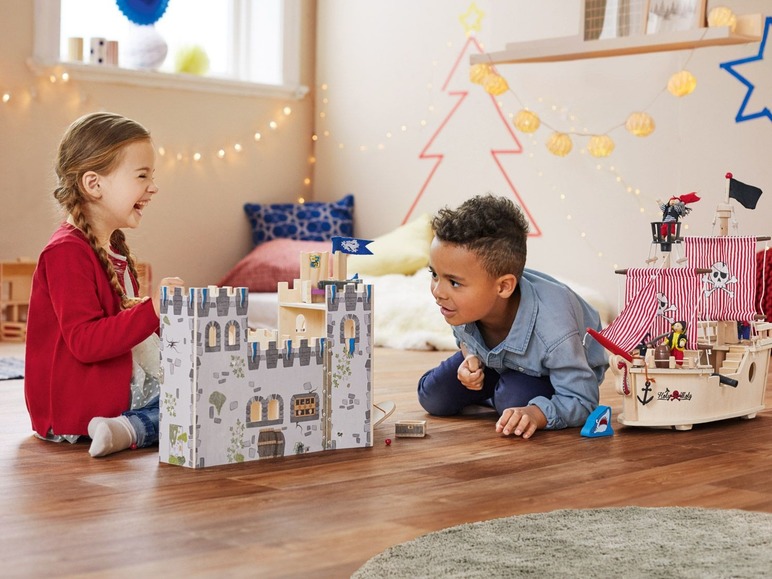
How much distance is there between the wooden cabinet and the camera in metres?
3.63

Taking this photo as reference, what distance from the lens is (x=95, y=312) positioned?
5.91 feet

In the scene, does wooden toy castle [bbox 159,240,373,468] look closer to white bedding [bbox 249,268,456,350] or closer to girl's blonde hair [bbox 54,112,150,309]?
girl's blonde hair [bbox 54,112,150,309]

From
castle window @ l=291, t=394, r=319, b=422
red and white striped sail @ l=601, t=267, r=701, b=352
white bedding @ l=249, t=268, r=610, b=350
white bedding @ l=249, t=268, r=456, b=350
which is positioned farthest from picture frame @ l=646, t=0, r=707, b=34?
castle window @ l=291, t=394, r=319, b=422

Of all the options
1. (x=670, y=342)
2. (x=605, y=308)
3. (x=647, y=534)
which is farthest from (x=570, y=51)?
(x=647, y=534)

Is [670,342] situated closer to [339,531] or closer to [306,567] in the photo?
[339,531]

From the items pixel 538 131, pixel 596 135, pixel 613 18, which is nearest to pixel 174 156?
pixel 538 131

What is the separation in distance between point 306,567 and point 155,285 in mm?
3287

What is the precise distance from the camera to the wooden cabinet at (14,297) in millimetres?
3631

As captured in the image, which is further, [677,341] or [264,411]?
[677,341]

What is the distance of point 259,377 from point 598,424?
647mm

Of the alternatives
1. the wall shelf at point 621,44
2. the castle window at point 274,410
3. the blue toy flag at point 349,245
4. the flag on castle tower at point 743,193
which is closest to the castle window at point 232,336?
the castle window at point 274,410

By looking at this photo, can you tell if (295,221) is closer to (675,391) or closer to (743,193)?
(743,193)

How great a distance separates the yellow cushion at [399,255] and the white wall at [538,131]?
228 mm

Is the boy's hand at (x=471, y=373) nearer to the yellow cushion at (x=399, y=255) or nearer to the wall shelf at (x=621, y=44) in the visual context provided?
the wall shelf at (x=621, y=44)
